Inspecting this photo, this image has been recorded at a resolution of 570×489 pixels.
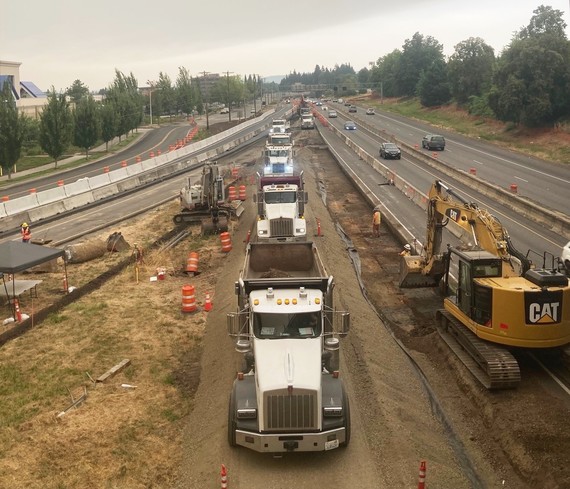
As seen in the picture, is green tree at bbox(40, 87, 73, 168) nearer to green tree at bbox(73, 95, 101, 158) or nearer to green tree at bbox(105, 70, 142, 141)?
green tree at bbox(73, 95, 101, 158)

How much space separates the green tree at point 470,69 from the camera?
102562 mm

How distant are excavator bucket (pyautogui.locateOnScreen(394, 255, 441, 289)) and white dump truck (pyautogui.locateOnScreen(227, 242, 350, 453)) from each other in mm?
9208

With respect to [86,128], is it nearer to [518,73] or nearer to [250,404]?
[518,73]

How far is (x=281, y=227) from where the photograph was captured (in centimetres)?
2667

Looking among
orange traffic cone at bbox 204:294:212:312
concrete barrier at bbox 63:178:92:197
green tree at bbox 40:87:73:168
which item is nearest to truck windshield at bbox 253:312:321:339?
orange traffic cone at bbox 204:294:212:312

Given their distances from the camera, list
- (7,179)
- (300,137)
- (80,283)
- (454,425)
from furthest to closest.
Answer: (300,137) < (7,179) < (80,283) < (454,425)

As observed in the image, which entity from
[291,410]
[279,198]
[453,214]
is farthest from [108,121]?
[291,410]

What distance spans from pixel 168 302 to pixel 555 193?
29.4m

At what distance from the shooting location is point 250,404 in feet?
37.6

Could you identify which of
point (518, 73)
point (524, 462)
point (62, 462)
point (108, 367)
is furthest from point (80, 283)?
point (518, 73)

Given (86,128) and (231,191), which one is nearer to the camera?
(231,191)

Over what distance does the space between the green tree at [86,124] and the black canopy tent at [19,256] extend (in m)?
50.7

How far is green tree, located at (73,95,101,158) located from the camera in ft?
222

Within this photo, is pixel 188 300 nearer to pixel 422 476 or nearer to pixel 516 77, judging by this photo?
pixel 422 476
